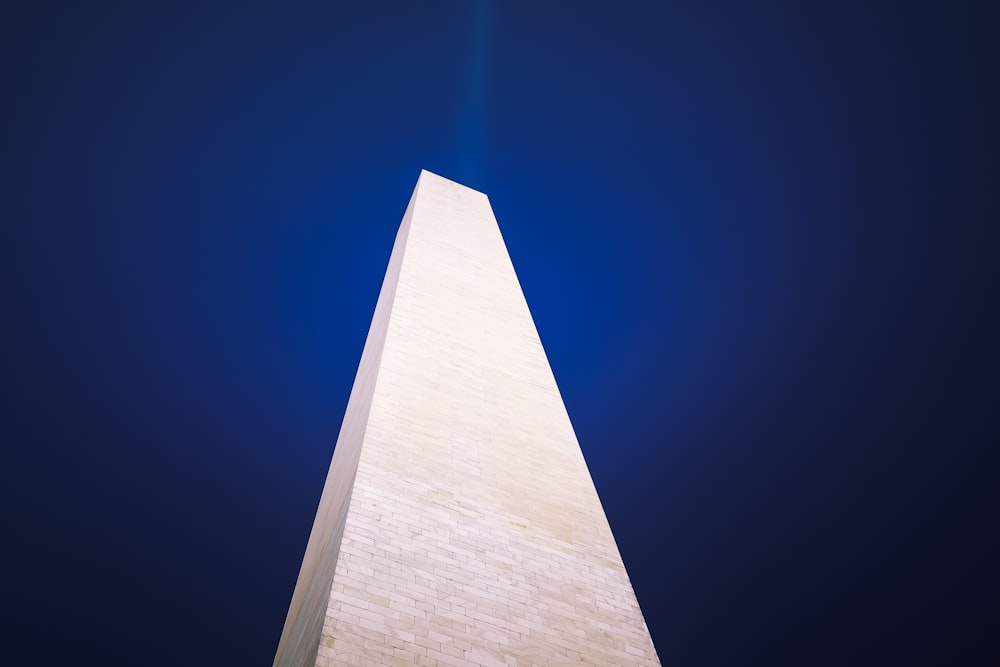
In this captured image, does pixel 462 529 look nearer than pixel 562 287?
Yes

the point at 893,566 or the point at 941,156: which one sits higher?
the point at 941,156

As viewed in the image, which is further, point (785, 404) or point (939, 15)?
point (785, 404)

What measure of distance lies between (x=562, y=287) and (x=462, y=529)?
1453 cm

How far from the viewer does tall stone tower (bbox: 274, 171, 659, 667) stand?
14.2 feet

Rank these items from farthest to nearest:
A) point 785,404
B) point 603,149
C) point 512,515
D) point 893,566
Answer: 1. point 603,149
2. point 785,404
3. point 893,566
4. point 512,515

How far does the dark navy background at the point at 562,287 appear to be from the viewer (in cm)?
1266

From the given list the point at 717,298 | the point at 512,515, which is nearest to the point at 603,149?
the point at 717,298

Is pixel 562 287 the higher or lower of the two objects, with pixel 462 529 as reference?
higher

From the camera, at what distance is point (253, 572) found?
17250mm

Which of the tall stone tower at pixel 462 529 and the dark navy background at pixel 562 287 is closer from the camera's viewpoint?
the tall stone tower at pixel 462 529

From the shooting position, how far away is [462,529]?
5.26 metres

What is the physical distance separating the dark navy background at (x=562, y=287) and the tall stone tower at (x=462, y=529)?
829 centimetres

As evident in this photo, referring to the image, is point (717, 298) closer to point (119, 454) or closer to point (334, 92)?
point (334, 92)

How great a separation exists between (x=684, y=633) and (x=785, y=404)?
528cm
